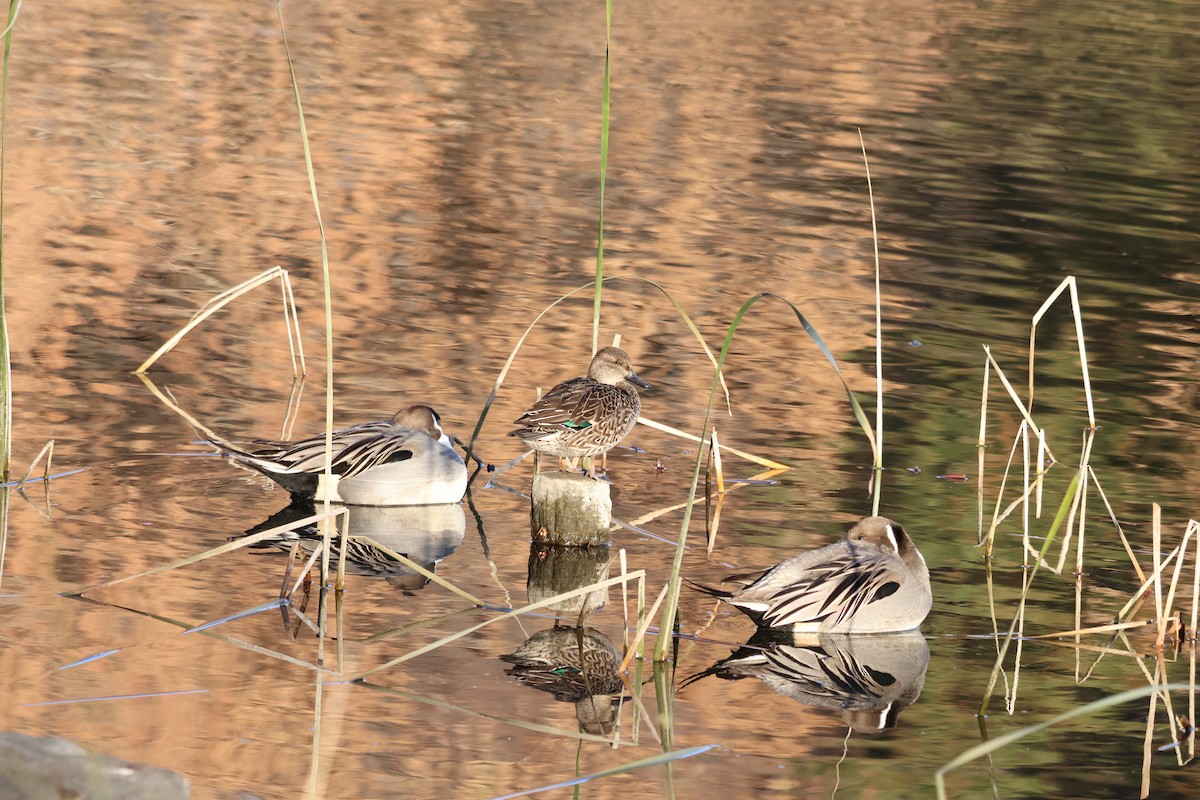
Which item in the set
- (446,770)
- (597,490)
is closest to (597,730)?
(446,770)

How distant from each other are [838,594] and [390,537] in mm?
2800

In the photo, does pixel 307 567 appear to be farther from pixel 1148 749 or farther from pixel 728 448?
pixel 1148 749

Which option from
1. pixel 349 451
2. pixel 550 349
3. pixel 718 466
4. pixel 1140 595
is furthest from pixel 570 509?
pixel 550 349

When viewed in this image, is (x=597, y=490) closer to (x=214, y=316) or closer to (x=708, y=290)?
(x=214, y=316)

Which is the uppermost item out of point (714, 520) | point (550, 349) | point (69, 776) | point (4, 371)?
point (69, 776)

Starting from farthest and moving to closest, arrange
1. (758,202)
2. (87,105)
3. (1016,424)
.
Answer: (87,105), (758,202), (1016,424)

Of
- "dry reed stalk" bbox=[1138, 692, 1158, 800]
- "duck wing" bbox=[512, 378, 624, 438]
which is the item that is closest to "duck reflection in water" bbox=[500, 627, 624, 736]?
"duck wing" bbox=[512, 378, 624, 438]

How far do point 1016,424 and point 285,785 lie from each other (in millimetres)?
8495

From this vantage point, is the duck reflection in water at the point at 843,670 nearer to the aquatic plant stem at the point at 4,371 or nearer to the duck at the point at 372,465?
the duck at the point at 372,465

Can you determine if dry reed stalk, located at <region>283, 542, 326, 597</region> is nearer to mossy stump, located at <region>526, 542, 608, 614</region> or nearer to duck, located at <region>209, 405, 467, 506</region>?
mossy stump, located at <region>526, 542, 608, 614</region>

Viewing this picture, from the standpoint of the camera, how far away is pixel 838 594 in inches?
351

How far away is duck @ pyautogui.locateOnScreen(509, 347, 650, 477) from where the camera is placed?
10250 mm

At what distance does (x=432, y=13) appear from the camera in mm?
40031

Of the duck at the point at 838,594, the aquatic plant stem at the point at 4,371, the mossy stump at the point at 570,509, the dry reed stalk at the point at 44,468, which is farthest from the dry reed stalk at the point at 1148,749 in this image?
the dry reed stalk at the point at 44,468
